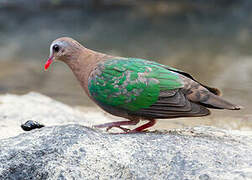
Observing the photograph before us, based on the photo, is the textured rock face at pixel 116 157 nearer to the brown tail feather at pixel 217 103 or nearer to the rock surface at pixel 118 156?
the rock surface at pixel 118 156

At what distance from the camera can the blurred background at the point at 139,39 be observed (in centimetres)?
895

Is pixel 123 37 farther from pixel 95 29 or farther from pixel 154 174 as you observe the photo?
pixel 154 174

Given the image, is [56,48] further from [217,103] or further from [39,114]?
[39,114]

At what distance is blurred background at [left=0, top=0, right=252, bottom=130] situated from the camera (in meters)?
8.95

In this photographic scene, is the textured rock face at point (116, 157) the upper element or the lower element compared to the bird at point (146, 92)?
lower

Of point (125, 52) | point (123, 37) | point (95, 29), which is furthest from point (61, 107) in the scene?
point (95, 29)

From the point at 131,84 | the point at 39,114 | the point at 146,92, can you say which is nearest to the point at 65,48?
the point at 131,84

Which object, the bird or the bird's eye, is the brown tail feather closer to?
the bird

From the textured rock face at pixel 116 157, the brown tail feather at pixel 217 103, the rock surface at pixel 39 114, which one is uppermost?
the brown tail feather at pixel 217 103

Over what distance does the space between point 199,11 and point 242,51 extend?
7016 millimetres

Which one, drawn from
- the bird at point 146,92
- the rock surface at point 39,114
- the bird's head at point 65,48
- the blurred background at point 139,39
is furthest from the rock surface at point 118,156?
the blurred background at point 139,39

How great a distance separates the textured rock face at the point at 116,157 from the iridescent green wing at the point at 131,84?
321 mm

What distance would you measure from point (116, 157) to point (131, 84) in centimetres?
69

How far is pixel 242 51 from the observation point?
472 inches
